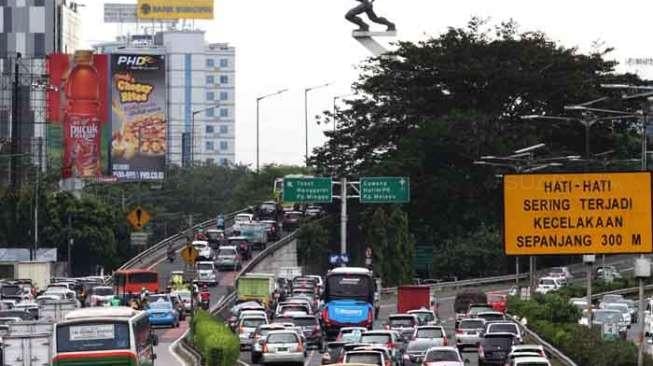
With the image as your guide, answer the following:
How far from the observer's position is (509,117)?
110m

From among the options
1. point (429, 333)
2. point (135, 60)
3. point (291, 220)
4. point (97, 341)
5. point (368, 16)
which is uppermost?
point (135, 60)

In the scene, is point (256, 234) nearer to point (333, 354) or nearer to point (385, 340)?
point (385, 340)

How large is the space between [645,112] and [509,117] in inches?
2450

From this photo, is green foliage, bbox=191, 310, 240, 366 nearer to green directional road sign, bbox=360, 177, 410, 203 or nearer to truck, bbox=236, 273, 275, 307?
truck, bbox=236, 273, 275, 307

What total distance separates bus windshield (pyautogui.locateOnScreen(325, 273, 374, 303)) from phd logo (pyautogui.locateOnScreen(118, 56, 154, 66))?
55242 millimetres

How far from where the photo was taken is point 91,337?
41.6 m

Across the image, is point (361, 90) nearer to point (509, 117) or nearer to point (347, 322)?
point (509, 117)

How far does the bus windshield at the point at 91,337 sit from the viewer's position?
41.4 meters

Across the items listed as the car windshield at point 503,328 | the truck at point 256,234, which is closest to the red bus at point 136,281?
the truck at point 256,234

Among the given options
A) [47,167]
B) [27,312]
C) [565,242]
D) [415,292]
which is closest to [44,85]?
[47,167]

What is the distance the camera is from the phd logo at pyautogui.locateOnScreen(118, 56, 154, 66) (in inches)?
4815

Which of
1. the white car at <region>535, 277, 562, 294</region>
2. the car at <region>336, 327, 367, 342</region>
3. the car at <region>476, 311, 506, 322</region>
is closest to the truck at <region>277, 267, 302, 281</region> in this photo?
the white car at <region>535, 277, 562, 294</region>

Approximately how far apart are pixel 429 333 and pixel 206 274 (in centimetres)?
Result: 4467

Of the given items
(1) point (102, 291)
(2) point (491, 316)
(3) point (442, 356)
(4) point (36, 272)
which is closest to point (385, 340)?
(3) point (442, 356)
